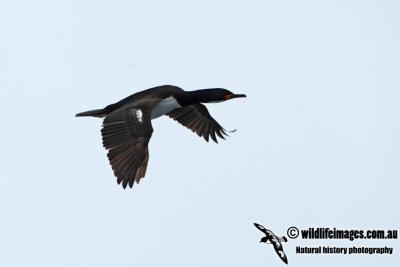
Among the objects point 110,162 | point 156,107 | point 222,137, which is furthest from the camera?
point 222,137

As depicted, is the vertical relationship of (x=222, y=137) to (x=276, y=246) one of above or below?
above

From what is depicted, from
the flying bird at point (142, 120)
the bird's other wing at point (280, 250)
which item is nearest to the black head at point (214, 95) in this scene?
the flying bird at point (142, 120)

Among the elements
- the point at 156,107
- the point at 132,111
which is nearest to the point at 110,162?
the point at 132,111

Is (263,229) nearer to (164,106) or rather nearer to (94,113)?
(164,106)

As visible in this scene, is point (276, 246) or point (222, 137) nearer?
point (276, 246)

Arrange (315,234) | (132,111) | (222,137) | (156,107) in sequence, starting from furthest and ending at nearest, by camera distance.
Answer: (222,137) → (315,234) → (156,107) → (132,111)

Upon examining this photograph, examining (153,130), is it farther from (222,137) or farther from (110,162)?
(222,137)

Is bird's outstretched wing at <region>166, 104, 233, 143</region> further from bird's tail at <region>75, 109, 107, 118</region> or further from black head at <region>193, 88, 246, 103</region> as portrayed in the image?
bird's tail at <region>75, 109, 107, 118</region>

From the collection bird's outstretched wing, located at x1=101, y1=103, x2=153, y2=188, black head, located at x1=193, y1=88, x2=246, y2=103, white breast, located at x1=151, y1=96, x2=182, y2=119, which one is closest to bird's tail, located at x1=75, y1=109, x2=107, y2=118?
white breast, located at x1=151, y1=96, x2=182, y2=119

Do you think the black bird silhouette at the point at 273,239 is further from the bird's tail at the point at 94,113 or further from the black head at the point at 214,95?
the bird's tail at the point at 94,113
